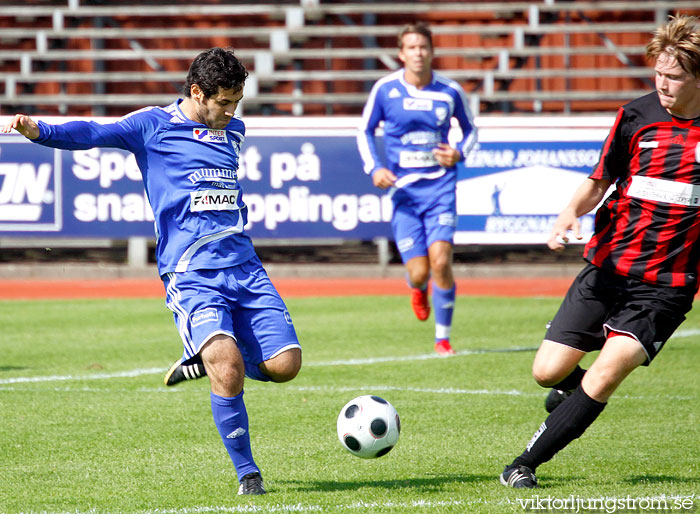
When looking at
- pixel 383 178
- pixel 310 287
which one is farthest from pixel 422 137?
pixel 310 287

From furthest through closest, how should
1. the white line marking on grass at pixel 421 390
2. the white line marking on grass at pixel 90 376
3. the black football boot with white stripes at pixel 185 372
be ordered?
the white line marking on grass at pixel 90 376 < the white line marking on grass at pixel 421 390 < the black football boot with white stripes at pixel 185 372

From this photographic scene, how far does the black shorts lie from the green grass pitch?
0.66m

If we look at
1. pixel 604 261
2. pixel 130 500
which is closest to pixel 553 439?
pixel 604 261

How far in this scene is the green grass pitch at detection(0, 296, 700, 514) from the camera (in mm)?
4398

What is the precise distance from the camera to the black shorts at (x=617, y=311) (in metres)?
4.43

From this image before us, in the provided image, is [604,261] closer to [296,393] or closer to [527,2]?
[296,393]

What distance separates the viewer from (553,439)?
446cm

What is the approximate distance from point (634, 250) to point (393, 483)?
1.51m

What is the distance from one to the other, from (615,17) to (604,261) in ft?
57.2

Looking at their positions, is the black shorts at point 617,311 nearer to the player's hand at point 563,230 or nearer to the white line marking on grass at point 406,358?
the player's hand at point 563,230

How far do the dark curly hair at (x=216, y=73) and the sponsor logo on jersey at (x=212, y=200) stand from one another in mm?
441

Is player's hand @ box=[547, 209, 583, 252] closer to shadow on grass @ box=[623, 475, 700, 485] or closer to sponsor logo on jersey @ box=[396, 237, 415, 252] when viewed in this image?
shadow on grass @ box=[623, 475, 700, 485]

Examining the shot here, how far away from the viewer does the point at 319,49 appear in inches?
789

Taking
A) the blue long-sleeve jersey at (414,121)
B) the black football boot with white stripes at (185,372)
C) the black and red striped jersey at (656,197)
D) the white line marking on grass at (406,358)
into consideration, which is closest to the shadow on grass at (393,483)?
the black football boot with white stripes at (185,372)
